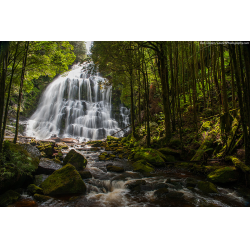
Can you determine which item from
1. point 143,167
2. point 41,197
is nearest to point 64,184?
point 41,197

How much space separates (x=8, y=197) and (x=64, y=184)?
129cm

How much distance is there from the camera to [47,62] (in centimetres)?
695

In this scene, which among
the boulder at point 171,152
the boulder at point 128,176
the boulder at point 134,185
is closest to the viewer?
the boulder at point 134,185

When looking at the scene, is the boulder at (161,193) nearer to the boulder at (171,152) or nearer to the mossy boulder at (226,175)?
the mossy boulder at (226,175)

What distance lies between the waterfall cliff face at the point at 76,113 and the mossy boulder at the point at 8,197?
14185 millimetres

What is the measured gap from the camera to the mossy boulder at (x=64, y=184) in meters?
4.10

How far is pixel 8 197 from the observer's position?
3578mm

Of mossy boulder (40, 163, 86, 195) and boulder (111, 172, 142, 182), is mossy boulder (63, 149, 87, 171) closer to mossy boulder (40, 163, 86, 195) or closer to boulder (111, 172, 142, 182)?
boulder (111, 172, 142, 182)

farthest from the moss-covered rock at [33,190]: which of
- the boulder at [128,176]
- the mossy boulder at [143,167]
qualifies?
the mossy boulder at [143,167]

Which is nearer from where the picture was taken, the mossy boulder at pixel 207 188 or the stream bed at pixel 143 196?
the stream bed at pixel 143 196

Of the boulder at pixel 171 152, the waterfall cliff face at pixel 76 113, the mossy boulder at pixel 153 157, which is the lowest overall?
the mossy boulder at pixel 153 157
